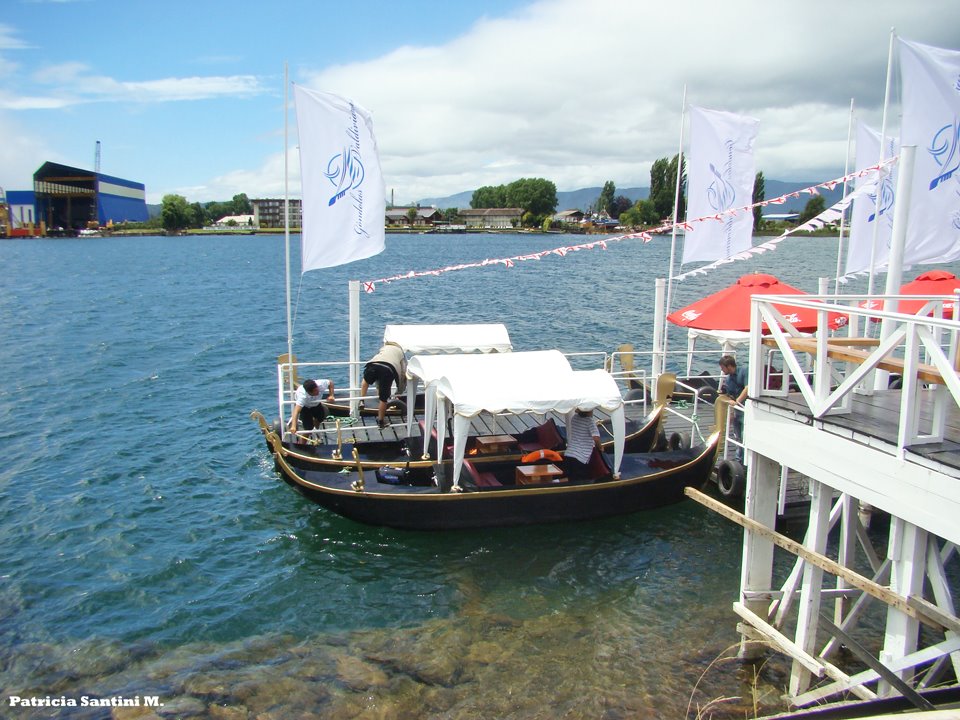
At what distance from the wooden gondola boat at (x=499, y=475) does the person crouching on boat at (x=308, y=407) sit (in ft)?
3.98

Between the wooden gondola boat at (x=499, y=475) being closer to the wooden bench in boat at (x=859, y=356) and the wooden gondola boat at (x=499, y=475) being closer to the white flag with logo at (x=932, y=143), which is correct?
the wooden bench in boat at (x=859, y=356)

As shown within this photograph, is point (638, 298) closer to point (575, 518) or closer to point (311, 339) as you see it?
point (311, 339)

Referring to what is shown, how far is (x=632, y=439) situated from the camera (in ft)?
55.1

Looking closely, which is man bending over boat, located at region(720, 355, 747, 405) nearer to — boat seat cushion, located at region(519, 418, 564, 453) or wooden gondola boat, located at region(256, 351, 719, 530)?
wooden gondola boat, located at region(256, 351, 719, 530)

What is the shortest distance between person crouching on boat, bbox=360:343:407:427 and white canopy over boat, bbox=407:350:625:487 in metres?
2.16

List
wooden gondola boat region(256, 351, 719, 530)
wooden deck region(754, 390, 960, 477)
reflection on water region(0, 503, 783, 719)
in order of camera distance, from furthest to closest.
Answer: wooden gondola boat region(256, 351, 719, 530) → reflection on water region(0, 503, 783, 719) → wooden deck region(754, 390, 960, 477)

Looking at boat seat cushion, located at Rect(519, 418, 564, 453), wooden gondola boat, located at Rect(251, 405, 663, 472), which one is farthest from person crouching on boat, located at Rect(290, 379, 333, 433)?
boat seat cushion, located at Rect(519, 418, 564, 453)

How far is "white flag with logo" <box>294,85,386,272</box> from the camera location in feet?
51.9

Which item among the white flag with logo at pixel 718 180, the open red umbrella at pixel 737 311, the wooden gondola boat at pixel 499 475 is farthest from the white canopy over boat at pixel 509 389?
the white flag with logo at pixel 718 180

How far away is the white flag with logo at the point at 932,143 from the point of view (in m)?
11.9

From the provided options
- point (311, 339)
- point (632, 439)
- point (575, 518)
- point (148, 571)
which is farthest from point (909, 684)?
point (311, 339)

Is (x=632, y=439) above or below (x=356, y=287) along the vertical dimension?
below

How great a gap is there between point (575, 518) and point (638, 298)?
4218cm

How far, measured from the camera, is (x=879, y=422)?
7504 mm
